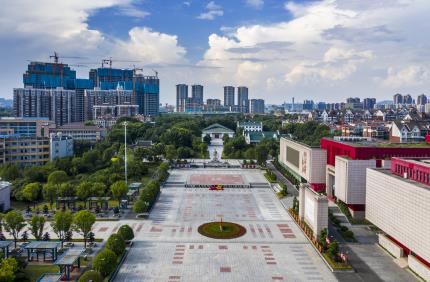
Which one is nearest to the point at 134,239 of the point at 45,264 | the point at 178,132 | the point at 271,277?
the point at 45,264

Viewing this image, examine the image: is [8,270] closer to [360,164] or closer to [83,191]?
[83,191]

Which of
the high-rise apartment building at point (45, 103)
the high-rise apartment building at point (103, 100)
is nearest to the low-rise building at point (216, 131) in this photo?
the high-rise apartment building at point (103, 100)

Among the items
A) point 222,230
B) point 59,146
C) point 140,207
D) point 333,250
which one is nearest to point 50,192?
point 140,207

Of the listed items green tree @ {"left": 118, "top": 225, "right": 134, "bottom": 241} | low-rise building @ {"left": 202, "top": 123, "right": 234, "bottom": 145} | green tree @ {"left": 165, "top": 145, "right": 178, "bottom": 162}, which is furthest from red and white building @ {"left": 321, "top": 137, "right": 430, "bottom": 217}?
low-rise building @ {"left": 202, "top": 123, "right": 234, "bottom": 145}

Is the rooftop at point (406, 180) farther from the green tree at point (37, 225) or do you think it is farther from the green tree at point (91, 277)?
the green tree at point (37, 225)

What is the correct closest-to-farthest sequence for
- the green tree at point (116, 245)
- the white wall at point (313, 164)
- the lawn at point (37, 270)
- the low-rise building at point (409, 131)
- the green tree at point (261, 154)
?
→ the lawn at point (37, 270) → the green tree at point (116, 245) → the white wall at point (313, 164) → the low-rise building at point (409, 131) → the green tree at point (261, 154)
